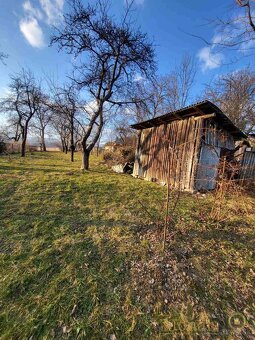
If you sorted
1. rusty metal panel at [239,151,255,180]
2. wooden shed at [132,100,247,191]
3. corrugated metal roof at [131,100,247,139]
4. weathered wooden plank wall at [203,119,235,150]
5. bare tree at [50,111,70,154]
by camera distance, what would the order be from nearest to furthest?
corrugated metal roof at [131,100,247,139] → wooden shed at [132,100,247,191] → weathered wooden plank wall at [203,119,235,150] → rusty metal panel at [239,151,255,180] → bare tree at [50,111,70,154]

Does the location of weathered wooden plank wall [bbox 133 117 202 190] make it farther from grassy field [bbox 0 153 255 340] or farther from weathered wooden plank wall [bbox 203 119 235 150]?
grassy field [bbox 0 153 255 340]

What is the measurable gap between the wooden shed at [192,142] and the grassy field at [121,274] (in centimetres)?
281

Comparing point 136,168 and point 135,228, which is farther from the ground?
point 136,168

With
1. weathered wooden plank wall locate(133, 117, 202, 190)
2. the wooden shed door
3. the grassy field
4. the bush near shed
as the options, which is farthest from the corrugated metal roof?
the grassy field

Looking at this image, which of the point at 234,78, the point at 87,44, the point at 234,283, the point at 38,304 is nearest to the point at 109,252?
the point at 38,304

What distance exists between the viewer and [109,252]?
3.12 meters

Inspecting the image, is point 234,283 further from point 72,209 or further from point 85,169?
point 85,169

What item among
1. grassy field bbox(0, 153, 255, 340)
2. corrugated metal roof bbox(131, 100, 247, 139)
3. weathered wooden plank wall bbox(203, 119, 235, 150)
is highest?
corrugated metal roof bbox(131, 100, 247, 139)

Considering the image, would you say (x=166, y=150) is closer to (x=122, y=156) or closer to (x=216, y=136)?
(x=216, y=136)

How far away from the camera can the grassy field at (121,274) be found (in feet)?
6.48

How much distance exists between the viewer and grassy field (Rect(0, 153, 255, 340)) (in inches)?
77.7

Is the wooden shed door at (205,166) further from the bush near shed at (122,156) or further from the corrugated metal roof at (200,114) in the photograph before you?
the bush near shed at (122,156)

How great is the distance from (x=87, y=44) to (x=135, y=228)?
9.86 m

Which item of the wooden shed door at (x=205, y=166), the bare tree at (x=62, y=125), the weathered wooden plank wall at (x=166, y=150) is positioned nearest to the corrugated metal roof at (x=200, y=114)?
the weathered wooden plank wall at (x=166, y=150)
